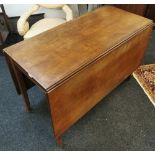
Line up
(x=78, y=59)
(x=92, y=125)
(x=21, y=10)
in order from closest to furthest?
1. (x=78, y=59)
2. (x=92, y=125)
3. (x=21, y=10)

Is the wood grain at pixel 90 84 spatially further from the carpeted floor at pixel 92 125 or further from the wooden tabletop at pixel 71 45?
the carpeted floor at pixel 92 125

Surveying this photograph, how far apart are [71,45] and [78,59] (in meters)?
0.15

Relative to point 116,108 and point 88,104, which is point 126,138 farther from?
point 88,104

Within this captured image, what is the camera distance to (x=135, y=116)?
4.82 ft

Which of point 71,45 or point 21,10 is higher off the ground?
point 71,45

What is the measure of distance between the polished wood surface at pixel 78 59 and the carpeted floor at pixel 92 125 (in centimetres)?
18

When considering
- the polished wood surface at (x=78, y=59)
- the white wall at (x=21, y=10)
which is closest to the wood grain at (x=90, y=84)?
the polished wood surface at (x=78, y=59)

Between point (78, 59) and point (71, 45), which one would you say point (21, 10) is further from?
point (78, 59)

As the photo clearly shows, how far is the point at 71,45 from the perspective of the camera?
1.14 metres

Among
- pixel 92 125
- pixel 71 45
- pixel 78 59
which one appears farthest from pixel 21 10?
pixel 92 125

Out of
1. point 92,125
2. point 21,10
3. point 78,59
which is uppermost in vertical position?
point 78,59

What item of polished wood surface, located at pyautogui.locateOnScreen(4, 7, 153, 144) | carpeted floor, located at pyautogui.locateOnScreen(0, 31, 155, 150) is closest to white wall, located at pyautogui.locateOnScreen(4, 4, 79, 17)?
polished wood surface, located at pyautogui.locateOnScreen(4, 7, 153, 144)

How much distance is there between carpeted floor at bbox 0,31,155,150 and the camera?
1.29 metres
